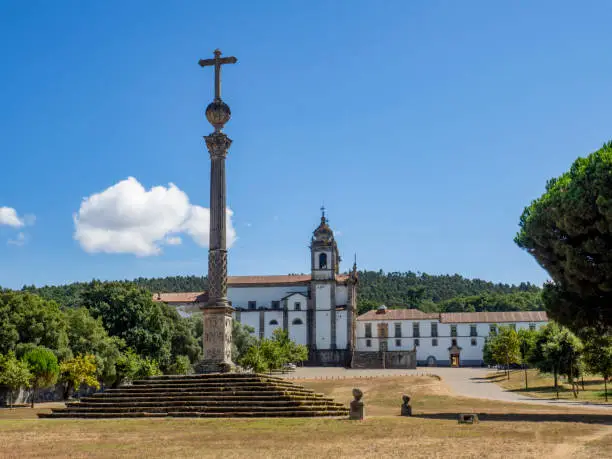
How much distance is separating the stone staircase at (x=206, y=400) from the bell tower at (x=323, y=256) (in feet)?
224

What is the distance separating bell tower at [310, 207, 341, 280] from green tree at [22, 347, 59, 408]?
193 ft

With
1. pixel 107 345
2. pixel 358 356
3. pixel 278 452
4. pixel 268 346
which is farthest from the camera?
pixel 358 356

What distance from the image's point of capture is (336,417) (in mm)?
23703

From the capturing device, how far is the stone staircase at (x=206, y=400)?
931 inches

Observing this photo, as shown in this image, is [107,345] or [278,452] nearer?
[278,452]

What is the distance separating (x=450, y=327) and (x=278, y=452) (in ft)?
300

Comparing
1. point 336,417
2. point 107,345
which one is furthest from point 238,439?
point 107,345

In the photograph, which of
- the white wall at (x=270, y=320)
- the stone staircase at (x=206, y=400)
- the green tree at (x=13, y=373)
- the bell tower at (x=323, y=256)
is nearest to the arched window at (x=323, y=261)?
the bell tower at (x=323, y=256)

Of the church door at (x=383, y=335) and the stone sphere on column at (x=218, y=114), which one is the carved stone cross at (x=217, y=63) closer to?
the stone sphere on column at (x=218, y=114)

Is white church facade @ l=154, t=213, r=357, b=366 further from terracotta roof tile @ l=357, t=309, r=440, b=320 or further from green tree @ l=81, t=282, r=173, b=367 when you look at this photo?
green tree @ l=81, t=282, r=173, b=367

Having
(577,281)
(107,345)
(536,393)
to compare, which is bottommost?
(536,393)

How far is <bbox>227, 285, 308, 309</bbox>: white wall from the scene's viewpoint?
9900 centimetres

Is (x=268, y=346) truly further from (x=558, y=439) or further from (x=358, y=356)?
(x=558, y=439)

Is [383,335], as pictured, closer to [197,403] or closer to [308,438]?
[197,403]
